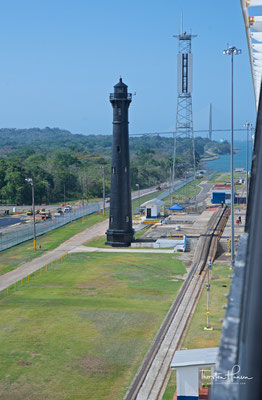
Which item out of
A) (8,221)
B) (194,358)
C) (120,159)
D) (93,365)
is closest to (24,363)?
(93,365)

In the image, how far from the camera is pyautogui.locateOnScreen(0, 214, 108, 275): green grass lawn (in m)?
44.0

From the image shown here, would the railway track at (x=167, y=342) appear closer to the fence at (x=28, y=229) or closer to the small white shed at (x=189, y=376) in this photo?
the small white shed at (x=189, y=376)

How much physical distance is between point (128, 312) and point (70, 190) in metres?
81.2

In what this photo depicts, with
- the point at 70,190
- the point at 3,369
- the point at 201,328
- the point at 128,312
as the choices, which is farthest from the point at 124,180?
the point at 70,190

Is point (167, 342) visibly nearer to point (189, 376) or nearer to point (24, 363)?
point (24, 363)

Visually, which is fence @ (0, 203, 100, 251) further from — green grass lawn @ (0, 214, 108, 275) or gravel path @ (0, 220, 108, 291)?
gravel path @ (0, 220, 108, 291)

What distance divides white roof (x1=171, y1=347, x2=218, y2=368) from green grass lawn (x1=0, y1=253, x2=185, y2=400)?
2520 millimetres

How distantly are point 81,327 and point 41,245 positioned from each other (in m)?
26.8

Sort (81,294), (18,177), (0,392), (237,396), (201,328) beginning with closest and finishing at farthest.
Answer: (237,396) < (0,392) < (201,328) < (81,294) < (18,177)

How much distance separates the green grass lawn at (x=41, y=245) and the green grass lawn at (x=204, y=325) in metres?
16.3

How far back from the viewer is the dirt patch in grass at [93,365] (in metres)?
20.8

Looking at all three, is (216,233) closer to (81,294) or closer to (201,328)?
(81,294)

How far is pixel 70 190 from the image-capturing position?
108875 millimetres

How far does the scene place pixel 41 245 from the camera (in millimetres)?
52312
